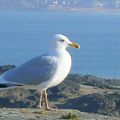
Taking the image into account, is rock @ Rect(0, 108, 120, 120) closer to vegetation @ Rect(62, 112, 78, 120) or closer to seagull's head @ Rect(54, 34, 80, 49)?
vegetation @ Rect(62, 112, 78, 120)

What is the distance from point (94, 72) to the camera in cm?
6106

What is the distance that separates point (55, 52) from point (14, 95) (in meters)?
15.6

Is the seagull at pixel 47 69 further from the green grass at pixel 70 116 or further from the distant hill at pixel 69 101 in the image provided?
the distant hill at pixel 69 101

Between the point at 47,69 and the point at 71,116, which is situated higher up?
the point at 47,69

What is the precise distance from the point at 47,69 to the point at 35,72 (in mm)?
190

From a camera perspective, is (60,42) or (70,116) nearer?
(70,116)

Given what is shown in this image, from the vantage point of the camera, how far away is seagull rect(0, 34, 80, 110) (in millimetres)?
8102

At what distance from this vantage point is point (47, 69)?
27.1ft

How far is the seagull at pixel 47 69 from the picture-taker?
8.10 m

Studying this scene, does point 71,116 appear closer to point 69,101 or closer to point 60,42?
point 60,42

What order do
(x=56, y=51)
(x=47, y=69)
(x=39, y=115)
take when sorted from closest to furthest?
1. (x=39, y=115)
2. (x=56, y=51)
3. (x=47, y=69)

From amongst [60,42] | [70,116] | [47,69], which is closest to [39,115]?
[70,116]

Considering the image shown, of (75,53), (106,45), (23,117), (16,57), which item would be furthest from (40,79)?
(106,45)

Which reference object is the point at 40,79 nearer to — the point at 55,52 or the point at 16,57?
the point at 55,52
